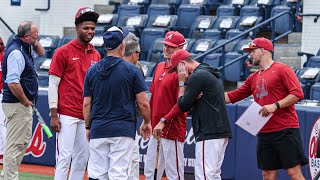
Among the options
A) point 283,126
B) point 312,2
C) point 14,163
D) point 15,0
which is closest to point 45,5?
point 15,0

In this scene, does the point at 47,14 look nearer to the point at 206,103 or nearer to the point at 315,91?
the point at 315,91

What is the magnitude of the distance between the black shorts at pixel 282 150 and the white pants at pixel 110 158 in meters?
1.76

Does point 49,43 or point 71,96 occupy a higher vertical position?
point 71,96

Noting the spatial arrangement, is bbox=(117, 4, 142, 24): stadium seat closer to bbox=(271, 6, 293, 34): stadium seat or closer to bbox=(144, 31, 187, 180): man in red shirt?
bbox=(271, 6, 293, 34): stadium seat

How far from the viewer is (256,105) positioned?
9.70 meters

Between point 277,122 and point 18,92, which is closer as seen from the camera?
point 277,122

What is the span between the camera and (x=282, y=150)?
977 cm

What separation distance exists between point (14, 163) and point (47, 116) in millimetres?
3349

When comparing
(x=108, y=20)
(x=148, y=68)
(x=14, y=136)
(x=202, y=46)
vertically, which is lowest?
(x=14, y=136)

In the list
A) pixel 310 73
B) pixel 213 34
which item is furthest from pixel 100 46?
pixel 310 73

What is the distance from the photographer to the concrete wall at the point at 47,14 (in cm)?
2098

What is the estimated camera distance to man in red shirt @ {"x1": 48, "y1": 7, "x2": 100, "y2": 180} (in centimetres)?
989

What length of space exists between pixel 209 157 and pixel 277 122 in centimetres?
87

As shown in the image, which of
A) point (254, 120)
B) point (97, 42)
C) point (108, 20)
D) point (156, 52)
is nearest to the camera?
point (254, 120)
